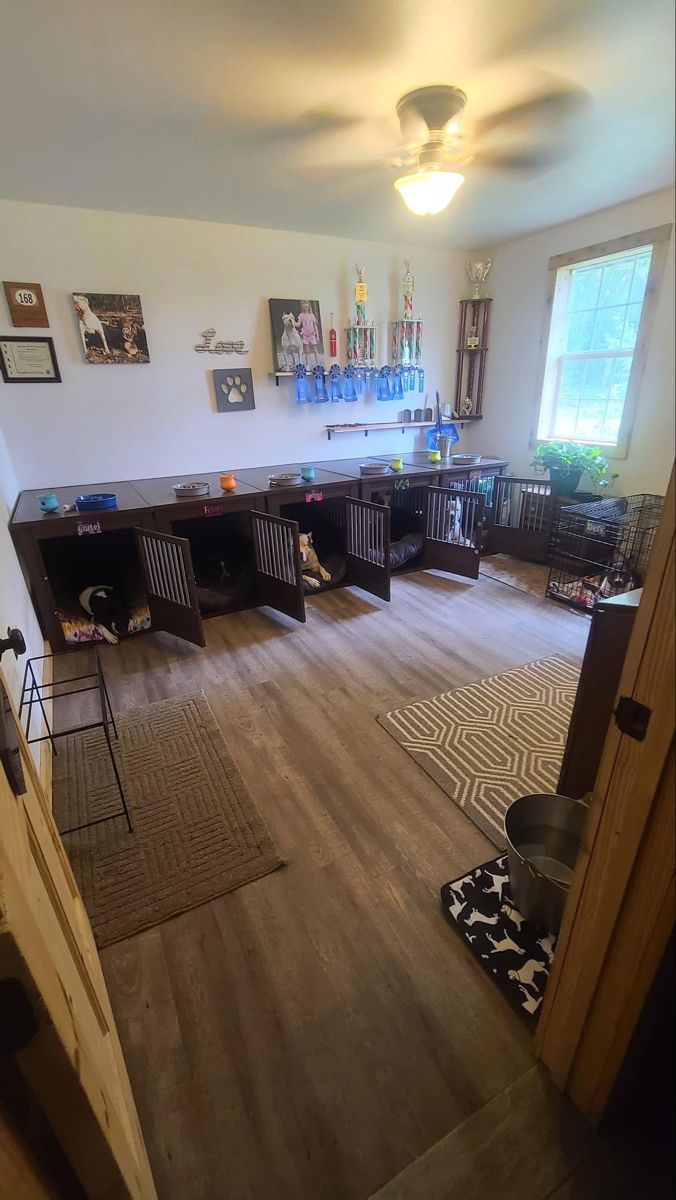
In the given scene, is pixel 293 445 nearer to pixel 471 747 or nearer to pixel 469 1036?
pixel 471 747

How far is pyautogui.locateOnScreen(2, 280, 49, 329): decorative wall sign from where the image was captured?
2811mm

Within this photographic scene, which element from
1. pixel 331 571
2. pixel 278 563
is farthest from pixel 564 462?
pixel 278 563

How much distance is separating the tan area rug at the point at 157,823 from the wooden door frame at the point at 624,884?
0.86 metres

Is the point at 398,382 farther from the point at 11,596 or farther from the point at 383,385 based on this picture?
the point at 11,596

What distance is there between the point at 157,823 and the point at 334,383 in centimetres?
333

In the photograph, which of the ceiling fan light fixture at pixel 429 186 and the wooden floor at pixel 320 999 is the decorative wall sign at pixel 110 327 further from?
the wooden floor at pixel 320 999

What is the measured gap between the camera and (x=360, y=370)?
394 cm

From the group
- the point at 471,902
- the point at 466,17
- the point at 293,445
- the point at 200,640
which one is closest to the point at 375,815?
the point at 471,902

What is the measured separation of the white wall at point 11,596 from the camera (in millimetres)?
1721

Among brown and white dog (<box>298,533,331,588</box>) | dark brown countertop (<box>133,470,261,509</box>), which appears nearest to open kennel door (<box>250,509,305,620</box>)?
dark brown countertop (<box>133,470,261,509</box>)

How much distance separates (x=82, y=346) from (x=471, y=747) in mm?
3183

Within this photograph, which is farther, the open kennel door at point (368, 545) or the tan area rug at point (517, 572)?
the tan area rug at point (517, 572)

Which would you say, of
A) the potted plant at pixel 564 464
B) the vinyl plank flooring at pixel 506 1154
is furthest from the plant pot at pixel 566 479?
the vinyl plank flooring at pixel 506 1154

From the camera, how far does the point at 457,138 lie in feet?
5.98
